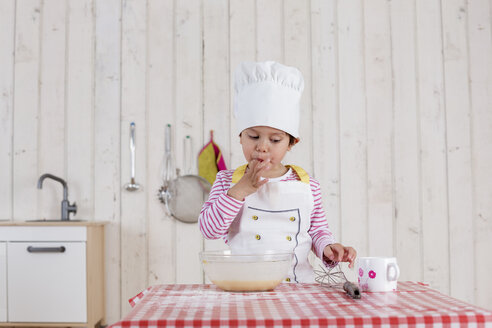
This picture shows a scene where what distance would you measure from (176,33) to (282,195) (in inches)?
57.0

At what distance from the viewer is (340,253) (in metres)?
1.27

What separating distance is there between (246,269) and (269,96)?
0.56m

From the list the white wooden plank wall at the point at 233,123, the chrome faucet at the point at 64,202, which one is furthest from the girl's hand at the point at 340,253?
the chrome faucet at the point at 64,202

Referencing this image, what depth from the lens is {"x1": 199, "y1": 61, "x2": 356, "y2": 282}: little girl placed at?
1.44 m

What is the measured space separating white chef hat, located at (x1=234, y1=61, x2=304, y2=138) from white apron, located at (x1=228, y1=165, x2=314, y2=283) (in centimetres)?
18

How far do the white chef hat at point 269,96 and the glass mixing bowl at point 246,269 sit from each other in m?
0.47

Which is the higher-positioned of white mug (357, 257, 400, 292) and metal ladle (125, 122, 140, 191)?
metal ladle (125, 122, 140, 191)

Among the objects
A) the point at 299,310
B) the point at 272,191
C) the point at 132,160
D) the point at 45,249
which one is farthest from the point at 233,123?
the point at 299,310

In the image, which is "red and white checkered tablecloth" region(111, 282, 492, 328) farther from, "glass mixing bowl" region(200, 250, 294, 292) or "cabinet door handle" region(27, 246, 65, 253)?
"cabinet door handle" region(27, 246, 65, 253)

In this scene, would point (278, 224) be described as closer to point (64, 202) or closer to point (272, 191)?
point (272, 191)

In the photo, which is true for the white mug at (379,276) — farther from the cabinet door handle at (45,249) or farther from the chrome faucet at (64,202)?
the chrome faucet at (64,202)

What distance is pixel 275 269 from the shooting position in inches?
41.5

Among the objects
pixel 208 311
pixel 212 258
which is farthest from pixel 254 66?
pixel 208 311

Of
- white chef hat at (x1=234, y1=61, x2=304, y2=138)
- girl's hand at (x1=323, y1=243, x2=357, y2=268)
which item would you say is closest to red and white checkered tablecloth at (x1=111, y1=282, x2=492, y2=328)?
girl's hand at (x1=323, y1=243, x2=357, y2=268)
